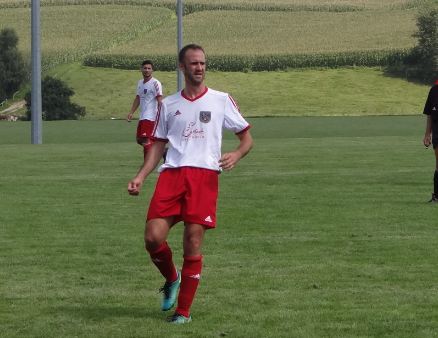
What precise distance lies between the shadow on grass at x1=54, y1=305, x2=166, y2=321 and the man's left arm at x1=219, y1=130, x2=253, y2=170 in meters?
1.24

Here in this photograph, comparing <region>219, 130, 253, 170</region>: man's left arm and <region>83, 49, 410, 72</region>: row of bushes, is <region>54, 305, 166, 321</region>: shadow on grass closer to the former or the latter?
<region>219, 130, 253, 170</region>: man's left arm

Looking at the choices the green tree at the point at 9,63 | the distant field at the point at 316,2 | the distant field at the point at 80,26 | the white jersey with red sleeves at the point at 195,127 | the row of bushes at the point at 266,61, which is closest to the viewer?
the white jersey with red sleeves at the point at 195,127

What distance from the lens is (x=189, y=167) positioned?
9469 millimetres

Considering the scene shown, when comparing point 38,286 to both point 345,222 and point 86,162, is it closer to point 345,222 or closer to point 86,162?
point 345,222

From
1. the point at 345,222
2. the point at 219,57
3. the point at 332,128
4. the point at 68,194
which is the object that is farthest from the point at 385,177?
the point at 219,57

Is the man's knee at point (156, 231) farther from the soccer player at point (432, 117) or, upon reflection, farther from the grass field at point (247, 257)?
the soccer player at point (432, 117)

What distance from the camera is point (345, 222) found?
628 inches

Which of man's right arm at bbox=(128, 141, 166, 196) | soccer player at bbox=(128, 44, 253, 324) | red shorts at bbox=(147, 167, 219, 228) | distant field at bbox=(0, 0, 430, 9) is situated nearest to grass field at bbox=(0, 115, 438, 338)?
soccer player at bbox=(128, 44, 253, 324)

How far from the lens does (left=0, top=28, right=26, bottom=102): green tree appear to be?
95250 mm

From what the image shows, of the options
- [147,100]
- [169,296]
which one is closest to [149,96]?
[147,100]

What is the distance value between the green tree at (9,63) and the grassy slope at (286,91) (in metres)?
4.52

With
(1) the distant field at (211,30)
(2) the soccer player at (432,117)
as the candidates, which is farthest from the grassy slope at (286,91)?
(2) the soccer player at (432,117)

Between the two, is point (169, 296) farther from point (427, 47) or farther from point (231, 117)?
point (427, 47)

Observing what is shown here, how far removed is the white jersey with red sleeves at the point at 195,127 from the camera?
948cm
